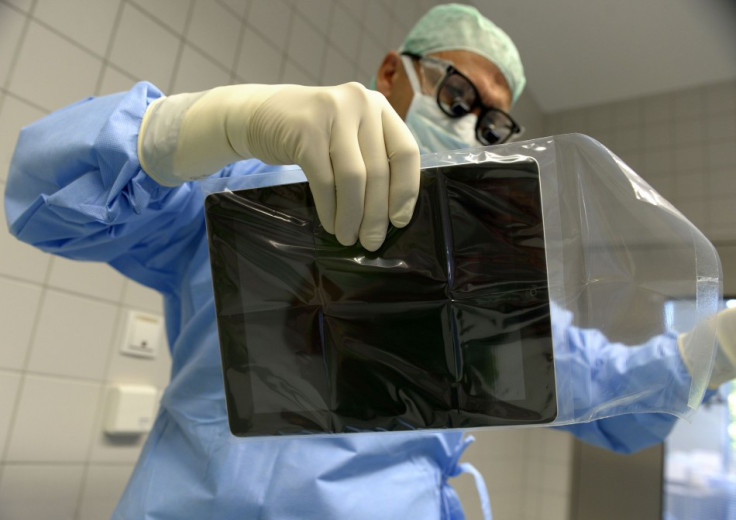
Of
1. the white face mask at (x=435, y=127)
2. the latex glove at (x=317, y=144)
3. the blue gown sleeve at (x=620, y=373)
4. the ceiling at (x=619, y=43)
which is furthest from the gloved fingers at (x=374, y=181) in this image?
the ceiling at (x=619, y=43)

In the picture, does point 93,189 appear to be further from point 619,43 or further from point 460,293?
point 619,43

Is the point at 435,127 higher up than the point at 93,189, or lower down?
higher up

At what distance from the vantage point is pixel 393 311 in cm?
49

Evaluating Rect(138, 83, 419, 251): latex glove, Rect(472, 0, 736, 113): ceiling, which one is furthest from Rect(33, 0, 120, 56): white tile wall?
Rect(472, 0, 736, 113): ceiling

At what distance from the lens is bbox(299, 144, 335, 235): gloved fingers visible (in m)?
0.49

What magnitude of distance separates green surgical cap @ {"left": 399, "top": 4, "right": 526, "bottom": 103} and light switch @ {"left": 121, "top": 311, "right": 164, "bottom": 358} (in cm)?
72

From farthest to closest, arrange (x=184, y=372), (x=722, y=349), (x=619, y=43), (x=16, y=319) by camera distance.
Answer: (x=619, y=43)
(x=16, y=319)
(x=722, y=349)
(x=184, y=372)

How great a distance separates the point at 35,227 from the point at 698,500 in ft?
6.62

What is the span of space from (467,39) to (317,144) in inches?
26.8

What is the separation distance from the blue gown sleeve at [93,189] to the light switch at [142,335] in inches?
16.2

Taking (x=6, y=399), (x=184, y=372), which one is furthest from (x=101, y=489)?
(x=184, y=372)

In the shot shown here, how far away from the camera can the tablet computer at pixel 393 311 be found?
463 mm

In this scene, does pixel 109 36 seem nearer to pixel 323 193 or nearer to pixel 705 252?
pixel 323 193

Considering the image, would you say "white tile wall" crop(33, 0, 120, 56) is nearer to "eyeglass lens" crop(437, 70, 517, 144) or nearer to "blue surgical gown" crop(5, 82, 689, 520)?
"blue surgical gown" crop(5, 82, 689, 520)
